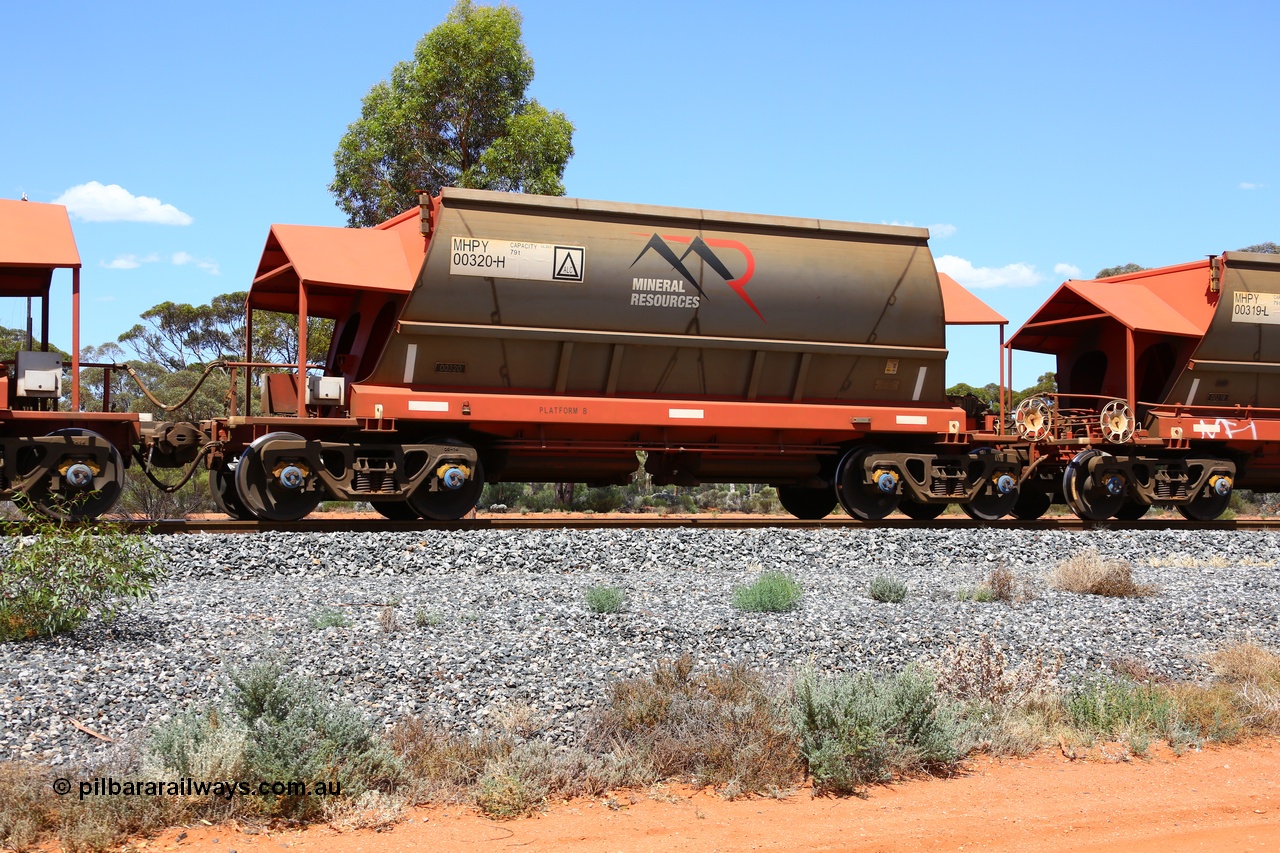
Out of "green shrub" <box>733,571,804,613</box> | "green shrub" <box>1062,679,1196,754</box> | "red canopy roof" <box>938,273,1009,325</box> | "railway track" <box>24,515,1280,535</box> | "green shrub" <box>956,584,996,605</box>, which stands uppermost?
"red canopy roof" <box>938,273,1009,325</box>

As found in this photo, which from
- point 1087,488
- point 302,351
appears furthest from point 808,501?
point 302,351

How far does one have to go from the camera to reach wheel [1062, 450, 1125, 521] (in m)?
16.2

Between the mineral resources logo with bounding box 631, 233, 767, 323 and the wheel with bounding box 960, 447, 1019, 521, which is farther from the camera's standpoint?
the wheel with bounding box 960, 447, 1019, 521

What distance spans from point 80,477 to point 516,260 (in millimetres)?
5250

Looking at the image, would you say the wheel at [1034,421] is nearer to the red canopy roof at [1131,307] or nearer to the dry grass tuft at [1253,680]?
the red canopy roof at [1131,307]

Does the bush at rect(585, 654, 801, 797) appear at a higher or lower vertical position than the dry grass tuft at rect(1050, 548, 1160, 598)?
lower

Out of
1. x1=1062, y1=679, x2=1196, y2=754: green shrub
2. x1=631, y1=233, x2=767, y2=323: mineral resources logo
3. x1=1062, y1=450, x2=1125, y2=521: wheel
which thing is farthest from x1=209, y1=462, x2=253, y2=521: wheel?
x1=1062, y1=450, x2=1125, y2=521: wheel

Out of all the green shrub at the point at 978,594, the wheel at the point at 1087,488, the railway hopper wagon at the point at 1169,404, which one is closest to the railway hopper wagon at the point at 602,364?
the wheel at the point at 1087,488

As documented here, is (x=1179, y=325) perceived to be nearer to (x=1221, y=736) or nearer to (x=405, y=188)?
(x=1221, y=736)

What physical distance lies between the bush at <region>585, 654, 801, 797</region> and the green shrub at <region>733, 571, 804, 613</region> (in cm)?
214

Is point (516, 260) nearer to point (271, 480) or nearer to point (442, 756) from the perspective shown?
point (271, 480)

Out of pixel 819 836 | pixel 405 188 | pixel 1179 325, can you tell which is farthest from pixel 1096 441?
pixel 405 188

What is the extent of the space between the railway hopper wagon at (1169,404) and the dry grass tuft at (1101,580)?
5963 millimetres

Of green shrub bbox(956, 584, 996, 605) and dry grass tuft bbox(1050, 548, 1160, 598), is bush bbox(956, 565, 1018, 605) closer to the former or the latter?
green shrub bbox(956, 584, 996, 605)
